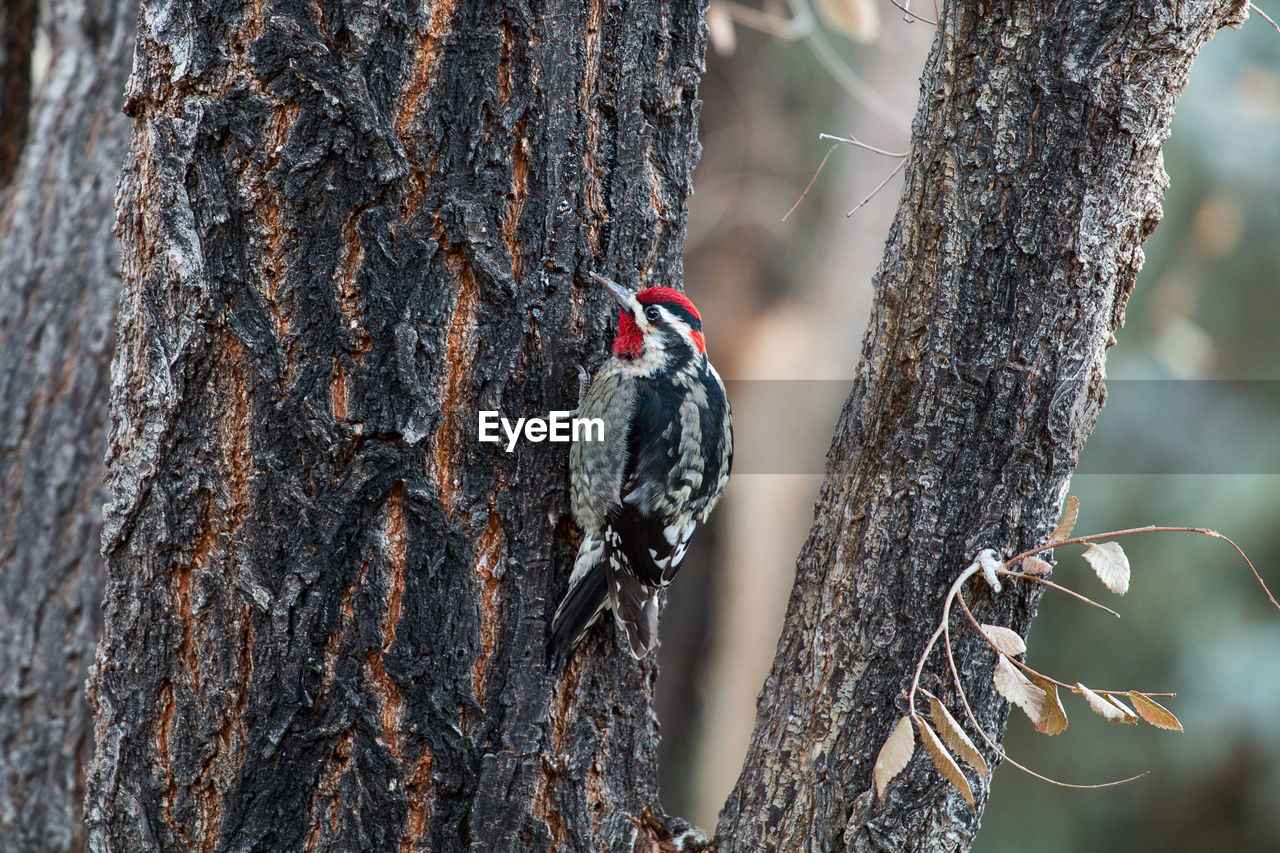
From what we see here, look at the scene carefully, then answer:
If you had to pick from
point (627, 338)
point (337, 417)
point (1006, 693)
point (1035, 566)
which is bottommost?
point (1006, 693)

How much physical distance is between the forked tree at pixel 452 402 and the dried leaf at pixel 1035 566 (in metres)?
0.09

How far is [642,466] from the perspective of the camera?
96.0 inches

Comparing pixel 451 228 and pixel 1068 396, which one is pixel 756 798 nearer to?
pixel 1068 396

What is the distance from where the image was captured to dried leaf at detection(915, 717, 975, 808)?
156cm

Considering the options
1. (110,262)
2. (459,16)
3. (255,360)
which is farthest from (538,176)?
(110,262)

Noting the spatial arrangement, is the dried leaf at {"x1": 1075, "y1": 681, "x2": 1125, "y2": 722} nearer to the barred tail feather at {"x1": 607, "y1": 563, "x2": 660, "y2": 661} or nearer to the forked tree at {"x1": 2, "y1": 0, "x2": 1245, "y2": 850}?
the forked tree at {"x1": 2, "y1": 0, "x2": 1245, "y2": 850}

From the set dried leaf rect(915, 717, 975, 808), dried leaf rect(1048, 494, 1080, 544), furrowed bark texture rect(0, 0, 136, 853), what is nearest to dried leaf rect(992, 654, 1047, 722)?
dried leaf rect(915, 717, 975, 808)

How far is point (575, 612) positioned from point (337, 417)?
599 mm

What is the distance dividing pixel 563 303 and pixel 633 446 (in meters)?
0.55

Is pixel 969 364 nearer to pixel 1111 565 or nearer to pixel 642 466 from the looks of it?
pixel 1111 565

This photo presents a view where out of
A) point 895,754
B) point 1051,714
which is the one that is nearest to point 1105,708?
point 1051,714

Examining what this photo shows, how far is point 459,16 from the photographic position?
183 centimetres

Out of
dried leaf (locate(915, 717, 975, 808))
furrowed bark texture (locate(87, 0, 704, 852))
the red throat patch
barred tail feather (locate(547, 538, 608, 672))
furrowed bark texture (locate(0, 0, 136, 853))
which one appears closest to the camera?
dried leaf (locate(915, 717, 975, 808))

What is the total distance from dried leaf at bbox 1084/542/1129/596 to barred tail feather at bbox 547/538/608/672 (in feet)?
2.95
